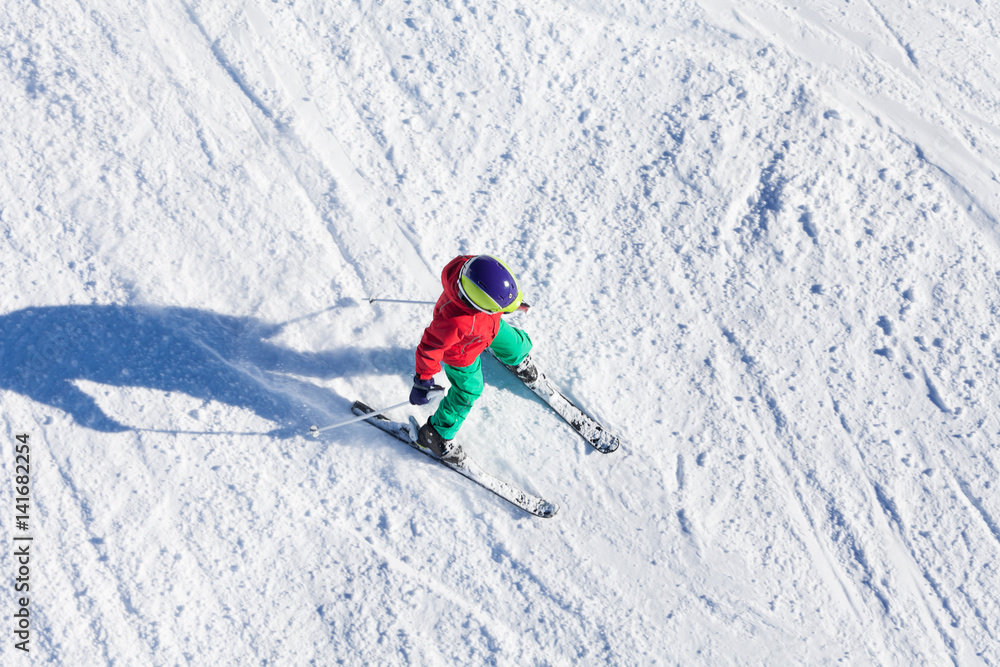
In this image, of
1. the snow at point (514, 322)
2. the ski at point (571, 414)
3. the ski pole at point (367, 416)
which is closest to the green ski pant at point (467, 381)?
the ski pole at point (367, 416)

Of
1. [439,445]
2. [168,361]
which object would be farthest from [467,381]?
[168,361]

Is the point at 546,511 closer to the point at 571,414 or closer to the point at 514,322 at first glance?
the point at 571,414

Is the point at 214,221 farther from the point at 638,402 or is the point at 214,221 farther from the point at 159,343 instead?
the point at 638,402

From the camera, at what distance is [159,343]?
4.67 metres

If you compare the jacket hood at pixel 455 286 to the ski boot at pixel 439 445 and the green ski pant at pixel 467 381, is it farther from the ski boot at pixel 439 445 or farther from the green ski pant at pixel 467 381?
the ski boot at pixel 439 445

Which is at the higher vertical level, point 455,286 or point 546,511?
point 455,286

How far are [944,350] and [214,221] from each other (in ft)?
19.0

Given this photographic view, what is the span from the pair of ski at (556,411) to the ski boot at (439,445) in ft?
0.17

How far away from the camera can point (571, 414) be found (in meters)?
4.59

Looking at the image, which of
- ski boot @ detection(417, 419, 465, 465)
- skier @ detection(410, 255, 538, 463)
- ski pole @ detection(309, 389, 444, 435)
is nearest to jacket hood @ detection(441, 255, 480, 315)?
skier @ detection(410, 255, 538, 463)

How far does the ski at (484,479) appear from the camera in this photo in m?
4.41

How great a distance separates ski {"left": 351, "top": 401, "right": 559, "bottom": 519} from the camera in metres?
4.41

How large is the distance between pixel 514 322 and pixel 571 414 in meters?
0.84

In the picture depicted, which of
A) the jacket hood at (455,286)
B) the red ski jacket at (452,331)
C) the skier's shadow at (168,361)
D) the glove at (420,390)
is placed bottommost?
the skier's shadow at (168,361)
